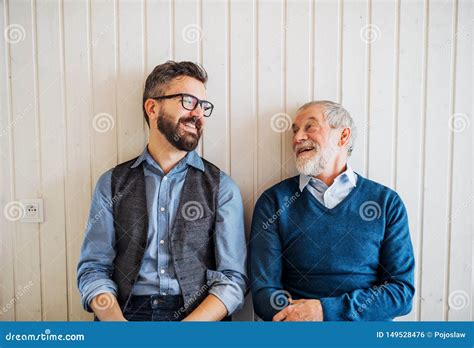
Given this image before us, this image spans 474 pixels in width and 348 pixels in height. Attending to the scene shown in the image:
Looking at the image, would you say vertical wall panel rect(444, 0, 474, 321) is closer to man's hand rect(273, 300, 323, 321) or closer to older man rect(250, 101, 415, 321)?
older man rect(250, 101, 415, 321)

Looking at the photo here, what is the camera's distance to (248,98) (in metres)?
1.22

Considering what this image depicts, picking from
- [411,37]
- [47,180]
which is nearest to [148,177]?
[47,180]

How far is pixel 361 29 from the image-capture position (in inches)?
46.9

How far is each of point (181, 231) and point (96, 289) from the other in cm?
31

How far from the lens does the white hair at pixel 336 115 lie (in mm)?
1138

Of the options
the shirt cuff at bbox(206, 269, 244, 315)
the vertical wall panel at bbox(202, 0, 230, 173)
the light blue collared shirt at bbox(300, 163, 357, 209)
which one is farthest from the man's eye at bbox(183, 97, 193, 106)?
the shirt cuff at bbox(206, 269, 244, 315)

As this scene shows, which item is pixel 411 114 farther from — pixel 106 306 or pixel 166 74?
pixel 106 306

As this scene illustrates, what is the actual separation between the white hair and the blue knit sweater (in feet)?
0.63

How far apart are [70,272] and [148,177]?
1.56 feet

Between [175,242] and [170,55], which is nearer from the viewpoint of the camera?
[175,242]

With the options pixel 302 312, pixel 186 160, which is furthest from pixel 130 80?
pixel 302 312

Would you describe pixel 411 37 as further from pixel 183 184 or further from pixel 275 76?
pixel 183 184

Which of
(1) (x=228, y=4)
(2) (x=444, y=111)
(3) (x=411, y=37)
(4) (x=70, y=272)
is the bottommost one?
(4) (x=70, y=272)
